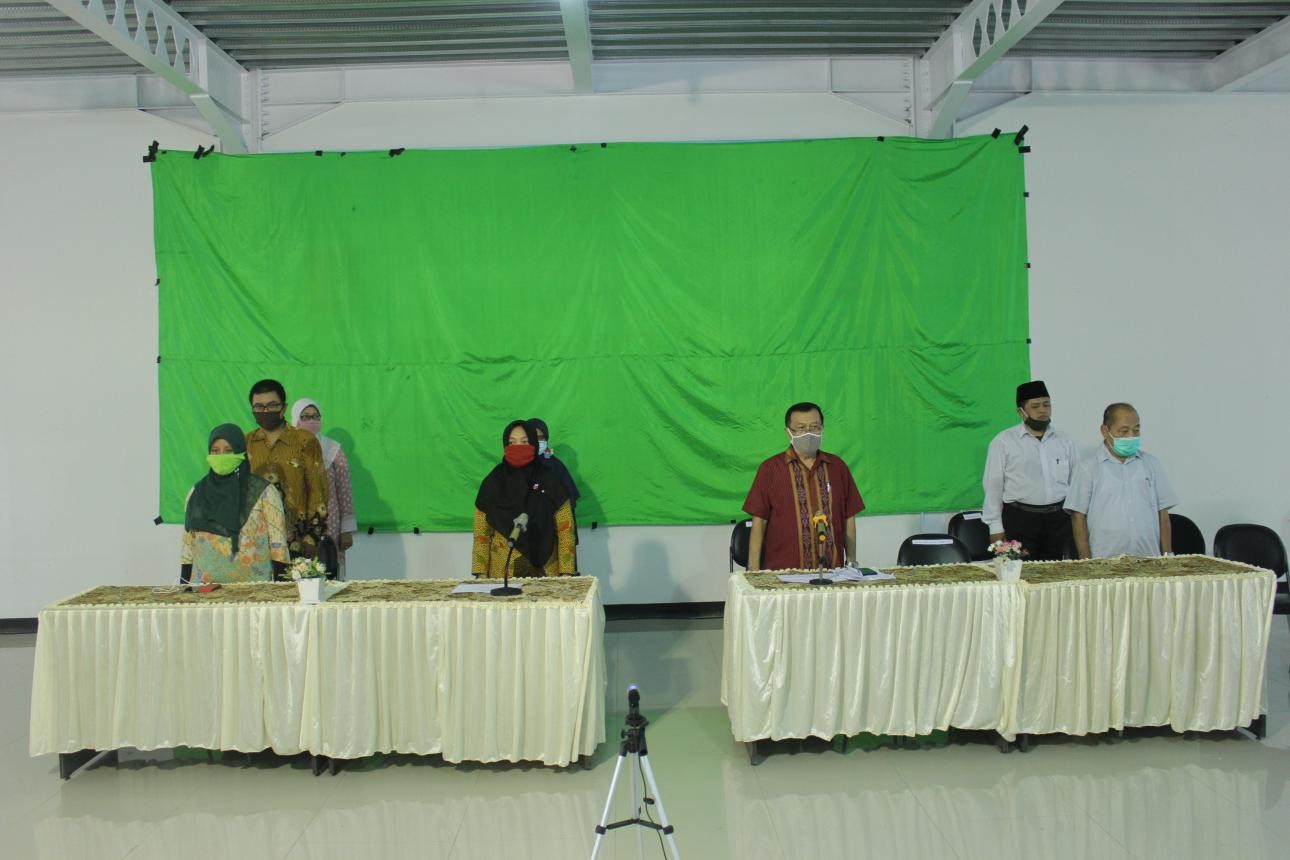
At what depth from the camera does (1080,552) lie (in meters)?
4.67

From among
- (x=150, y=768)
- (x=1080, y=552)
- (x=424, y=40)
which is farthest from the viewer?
(x=424, y=40)

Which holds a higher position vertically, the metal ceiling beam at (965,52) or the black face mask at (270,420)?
the metal ceiling beam at (965,52)

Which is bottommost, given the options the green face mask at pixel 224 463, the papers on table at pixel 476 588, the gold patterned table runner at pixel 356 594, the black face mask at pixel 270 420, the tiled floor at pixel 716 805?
the tiled floor at pixel 716 805

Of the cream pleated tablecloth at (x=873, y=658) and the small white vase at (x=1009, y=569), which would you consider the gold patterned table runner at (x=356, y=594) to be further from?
the small white vase at (x=1009, y=569)

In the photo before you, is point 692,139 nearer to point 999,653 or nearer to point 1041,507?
point 1041,507

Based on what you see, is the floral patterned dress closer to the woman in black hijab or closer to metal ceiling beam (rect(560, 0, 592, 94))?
the woman in black hijab

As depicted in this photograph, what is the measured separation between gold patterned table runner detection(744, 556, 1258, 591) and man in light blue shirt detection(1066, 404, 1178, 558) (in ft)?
0.79

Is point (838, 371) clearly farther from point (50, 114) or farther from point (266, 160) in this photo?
point (50, 114)

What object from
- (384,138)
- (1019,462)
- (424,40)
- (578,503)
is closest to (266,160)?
(384,138)

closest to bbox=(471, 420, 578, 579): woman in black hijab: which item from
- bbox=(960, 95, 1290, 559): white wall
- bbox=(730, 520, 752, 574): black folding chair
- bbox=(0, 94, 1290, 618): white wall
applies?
bbox=(730, 520, 752, 574): black folding chair

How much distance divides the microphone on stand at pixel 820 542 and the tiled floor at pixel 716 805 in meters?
0.67

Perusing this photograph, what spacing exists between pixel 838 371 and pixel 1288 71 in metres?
3.27

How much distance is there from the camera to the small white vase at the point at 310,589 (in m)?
3.72

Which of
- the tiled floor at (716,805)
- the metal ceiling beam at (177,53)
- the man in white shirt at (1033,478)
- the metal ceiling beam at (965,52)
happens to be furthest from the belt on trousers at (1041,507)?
the metal ceiling beam at (177,53)
